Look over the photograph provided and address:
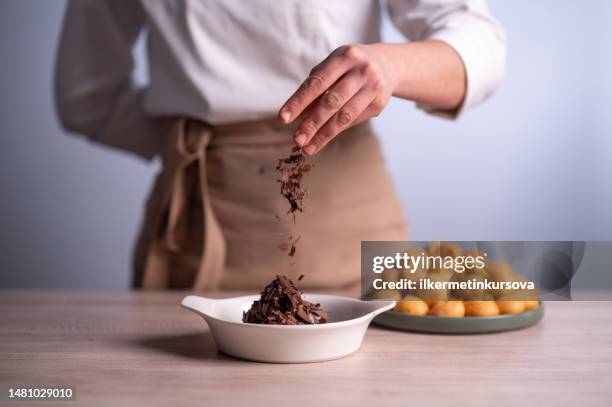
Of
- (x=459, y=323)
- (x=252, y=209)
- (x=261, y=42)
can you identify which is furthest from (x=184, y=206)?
(x=459, y=323)

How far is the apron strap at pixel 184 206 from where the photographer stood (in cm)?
156

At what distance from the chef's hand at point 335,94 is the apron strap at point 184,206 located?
586mm

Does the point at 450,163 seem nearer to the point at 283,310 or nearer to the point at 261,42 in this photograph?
the point at 261,42

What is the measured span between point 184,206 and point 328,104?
28.0 inches

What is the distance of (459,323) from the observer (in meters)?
1.06

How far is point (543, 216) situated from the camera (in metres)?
2.73

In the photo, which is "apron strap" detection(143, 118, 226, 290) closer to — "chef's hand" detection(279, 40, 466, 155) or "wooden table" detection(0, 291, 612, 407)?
"wooden table" detection(0, 291, 612, 407)

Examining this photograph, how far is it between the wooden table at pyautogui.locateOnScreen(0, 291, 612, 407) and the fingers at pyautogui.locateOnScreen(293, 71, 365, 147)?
0.97 feet

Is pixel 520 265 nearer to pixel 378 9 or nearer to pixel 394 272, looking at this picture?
pixel 394 272

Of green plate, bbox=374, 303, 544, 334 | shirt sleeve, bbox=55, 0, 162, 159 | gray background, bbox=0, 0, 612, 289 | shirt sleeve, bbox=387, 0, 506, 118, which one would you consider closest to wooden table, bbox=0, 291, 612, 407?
green plate, bbox=374, 303, 544, 334

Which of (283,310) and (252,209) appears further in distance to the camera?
(252,209)

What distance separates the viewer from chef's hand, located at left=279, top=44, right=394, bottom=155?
957 mm

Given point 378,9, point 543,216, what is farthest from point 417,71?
point 543,216

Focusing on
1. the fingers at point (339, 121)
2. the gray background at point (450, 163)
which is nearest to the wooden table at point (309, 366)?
the fingers at point (339, 121)
